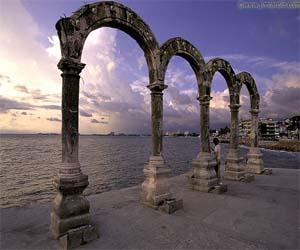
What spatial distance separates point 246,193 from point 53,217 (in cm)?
648

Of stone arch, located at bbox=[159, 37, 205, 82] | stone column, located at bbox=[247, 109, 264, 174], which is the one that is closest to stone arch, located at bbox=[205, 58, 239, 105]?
stone arch, located at bbox=[159, 37, 205, 82]

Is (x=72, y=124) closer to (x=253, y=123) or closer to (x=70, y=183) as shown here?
(x=70, y=183)

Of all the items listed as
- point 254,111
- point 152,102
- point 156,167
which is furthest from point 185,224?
point 254,111

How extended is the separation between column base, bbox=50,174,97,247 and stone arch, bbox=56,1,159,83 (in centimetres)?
262

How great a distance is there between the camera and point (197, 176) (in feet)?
28.9

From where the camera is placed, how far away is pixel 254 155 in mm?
12656

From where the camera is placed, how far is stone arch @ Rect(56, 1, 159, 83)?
510 centimetres

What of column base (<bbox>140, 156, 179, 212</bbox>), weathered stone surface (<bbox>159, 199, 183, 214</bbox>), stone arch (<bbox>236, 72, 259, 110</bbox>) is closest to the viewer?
weathered stone surface (<bbox>159, 199, 183, 214</bbox>)

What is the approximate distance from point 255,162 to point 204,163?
5231 mm

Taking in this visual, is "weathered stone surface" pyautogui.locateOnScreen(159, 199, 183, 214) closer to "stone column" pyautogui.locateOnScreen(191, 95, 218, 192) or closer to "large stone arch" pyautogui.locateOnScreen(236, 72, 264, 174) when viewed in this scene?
"stone column" pyautogui.locateOnScreen(191, 95, 218, 192)

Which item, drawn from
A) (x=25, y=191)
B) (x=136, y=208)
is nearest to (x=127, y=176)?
(x=25, y=191)

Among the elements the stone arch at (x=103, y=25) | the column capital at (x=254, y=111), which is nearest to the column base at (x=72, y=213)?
the stone arch at (x=103, y=25)

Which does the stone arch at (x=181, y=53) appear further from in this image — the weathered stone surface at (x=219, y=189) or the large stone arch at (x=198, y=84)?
the weathered stone surface at (x=219, y=189)

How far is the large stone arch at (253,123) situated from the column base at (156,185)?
7055 millimetres
